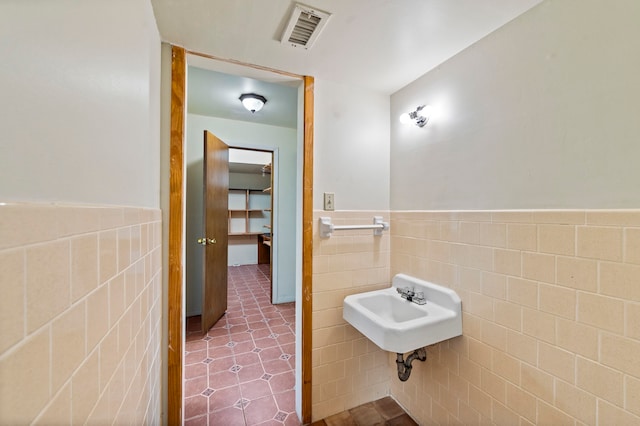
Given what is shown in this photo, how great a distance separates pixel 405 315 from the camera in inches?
56.7

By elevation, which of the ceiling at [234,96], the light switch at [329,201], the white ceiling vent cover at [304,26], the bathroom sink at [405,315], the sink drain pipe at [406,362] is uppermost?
the ceiling at [234,96]

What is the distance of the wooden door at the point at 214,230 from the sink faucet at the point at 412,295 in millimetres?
1770

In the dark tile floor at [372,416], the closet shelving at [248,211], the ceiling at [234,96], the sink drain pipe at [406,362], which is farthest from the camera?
the closet shelving at [248,211]

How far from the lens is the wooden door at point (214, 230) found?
2324mm

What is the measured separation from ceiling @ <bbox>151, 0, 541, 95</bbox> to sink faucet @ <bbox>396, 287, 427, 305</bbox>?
130 cm

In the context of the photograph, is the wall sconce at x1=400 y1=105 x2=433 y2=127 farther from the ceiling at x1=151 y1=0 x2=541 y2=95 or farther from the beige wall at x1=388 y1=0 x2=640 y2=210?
the ceiling at x1=151 y1=0 x2=541 y2=95

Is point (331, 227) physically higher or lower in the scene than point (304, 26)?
lower

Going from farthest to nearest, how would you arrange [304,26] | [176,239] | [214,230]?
1. [214,230]
2. [176,239]
3. [304,26]

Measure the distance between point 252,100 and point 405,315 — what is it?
6.70 ft

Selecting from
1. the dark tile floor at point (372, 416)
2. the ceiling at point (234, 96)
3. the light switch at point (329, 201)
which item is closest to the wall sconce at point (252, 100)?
the ceiling at point (234, 96)

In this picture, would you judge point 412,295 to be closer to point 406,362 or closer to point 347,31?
point 406,362

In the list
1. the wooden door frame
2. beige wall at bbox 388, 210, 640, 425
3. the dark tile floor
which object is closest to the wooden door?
the wooden door frame

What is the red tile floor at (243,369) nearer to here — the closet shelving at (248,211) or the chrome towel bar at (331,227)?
the chrome towel bar at (331,227)

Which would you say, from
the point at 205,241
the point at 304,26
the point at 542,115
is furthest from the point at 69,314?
the point at 205,241
